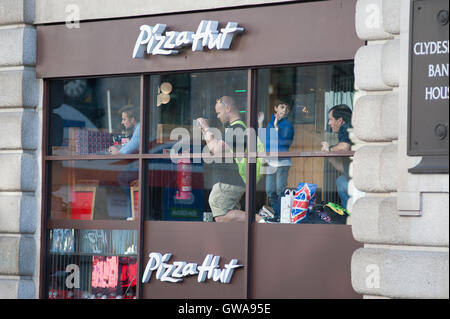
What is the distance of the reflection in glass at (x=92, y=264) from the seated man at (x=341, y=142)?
2.65 metres

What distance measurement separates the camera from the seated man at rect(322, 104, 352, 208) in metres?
9.62

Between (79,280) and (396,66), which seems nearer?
(396,66)

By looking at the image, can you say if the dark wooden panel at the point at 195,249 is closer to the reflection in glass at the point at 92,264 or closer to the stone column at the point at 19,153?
the reflection in glass at the point at 92,264

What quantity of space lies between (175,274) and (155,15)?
10.2ft

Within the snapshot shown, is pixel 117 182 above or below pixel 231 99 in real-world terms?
below

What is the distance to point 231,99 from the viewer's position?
10305 mm

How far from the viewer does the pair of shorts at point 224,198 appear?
10.2 meters

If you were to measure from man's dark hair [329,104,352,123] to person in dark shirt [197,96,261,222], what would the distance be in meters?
1.07

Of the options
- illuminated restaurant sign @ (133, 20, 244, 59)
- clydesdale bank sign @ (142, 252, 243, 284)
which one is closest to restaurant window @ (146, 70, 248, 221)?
illuminated restaurant sign @ (133, 20, 244, 59)

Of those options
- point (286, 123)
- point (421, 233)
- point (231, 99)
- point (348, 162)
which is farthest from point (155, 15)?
point (421, 233)

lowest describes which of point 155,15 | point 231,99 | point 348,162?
point 348,162

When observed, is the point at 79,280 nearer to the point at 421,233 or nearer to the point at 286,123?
the point at 286,123

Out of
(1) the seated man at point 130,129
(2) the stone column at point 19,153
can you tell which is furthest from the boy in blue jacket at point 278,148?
(2) the stone column at point 19,153

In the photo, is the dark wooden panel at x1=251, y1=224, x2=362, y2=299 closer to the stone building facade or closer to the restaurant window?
the stone building facade
